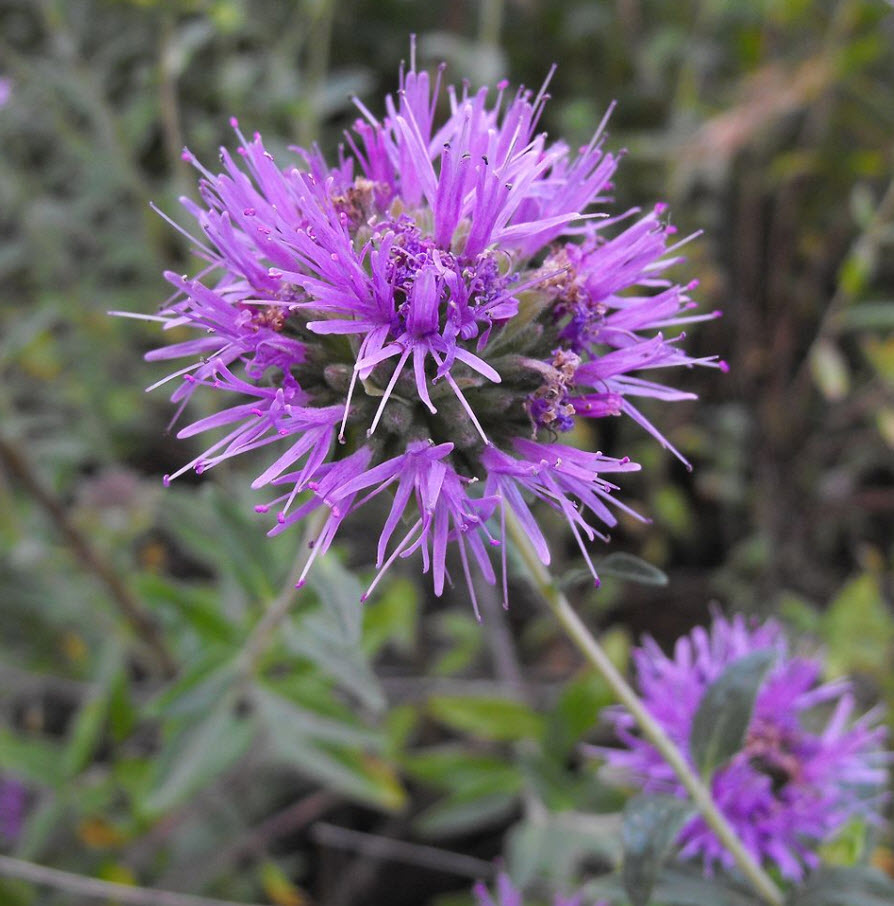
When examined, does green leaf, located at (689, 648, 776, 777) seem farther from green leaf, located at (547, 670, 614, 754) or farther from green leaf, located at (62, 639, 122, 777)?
green leaf, located at (62, 639, 122, 777)

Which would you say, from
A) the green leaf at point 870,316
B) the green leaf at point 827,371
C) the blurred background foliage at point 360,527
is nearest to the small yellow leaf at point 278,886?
the blurred background foliage at point 360,527

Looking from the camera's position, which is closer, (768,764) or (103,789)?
(768,764)

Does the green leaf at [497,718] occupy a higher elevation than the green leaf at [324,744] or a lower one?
higher

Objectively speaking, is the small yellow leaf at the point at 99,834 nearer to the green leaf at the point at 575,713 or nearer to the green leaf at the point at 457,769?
the green leaf at the point at 457,769

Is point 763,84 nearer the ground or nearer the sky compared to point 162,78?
nearer the sky

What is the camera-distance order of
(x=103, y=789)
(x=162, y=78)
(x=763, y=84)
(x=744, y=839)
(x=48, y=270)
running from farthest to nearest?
(x=763, y=84)
(x=48, y=270)
(x=162, y=78)
(x=103, y=789)
(x=744, y=839)

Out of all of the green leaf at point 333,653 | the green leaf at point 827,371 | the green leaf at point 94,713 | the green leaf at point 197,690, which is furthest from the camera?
the green leaf at point 827,371

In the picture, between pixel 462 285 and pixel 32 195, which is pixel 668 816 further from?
pixel 32 195

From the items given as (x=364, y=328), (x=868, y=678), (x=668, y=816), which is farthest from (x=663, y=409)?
(x=364, y=328)
